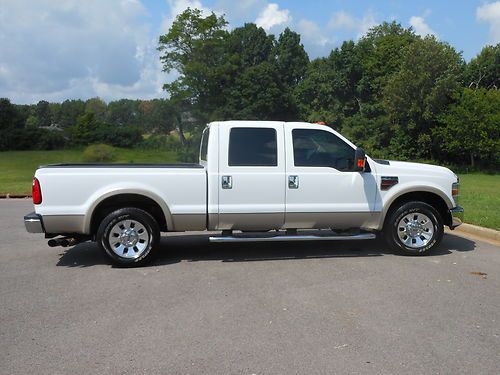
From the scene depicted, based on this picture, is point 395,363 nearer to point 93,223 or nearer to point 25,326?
point 25,326

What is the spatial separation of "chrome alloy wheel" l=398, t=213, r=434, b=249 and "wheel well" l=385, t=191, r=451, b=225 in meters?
0.23

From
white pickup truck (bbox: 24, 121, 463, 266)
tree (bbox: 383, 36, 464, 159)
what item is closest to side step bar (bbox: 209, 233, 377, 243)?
white pickup truck (bbox: 24, 121, 463, 266)

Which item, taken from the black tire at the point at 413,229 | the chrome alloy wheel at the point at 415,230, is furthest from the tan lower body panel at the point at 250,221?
the chrome alloy wheel at the point at 415,230

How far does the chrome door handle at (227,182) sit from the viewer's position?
22.0 feet

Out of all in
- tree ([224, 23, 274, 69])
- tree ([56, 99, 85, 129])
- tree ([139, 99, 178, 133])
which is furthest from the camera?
tree ([56, 99, 85, 129])

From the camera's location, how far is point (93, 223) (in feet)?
22.0

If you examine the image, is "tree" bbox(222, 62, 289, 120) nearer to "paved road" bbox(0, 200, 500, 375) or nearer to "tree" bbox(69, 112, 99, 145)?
"tree" bbox(69, 112, 99, 145)

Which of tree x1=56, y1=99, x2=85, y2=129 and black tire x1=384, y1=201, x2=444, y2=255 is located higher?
tree x1=56, y1=99, x2=85, y2=129

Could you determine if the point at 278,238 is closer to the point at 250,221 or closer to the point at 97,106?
the point at 250,221

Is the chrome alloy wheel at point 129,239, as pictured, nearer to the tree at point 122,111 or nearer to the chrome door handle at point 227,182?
the chrome door handle at point 227,182

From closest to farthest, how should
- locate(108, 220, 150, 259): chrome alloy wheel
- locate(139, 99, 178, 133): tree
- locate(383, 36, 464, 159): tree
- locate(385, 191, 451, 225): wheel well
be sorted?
locate(108, 220, 150, 259): chrome alloy wheel
locate(385, 191, 451, 225): wheel well
locate(383, 36, 464, 159): tree
locate(139, 99, 178, 133): tree

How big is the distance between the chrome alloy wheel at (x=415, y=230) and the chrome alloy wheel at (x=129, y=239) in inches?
143

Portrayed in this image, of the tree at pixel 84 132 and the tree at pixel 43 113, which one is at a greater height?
the tree at pixel 43 113

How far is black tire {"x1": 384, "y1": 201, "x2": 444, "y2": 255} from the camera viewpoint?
283 inches
